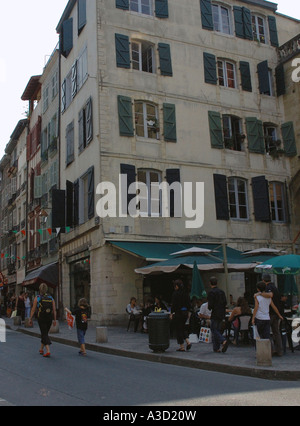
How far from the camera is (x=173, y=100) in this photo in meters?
21.1

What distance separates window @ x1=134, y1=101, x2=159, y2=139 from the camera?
66.6 ft

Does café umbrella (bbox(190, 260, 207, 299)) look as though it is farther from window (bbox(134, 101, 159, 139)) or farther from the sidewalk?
window (bbox(134, 101, 159, 139))

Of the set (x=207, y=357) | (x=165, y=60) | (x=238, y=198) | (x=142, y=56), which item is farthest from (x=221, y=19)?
(x=207, y=357)

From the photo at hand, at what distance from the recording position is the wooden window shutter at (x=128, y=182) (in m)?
18.8

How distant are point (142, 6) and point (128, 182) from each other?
27.3 ft

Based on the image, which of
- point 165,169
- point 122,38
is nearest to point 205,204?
point 165,169

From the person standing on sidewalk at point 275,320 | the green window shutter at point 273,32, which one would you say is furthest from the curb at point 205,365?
the green window shutter at point 273,32

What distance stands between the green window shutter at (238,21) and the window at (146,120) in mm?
6539

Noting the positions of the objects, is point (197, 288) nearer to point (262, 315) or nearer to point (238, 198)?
point (262, 315)

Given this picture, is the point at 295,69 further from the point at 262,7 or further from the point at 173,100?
the point at 173,100

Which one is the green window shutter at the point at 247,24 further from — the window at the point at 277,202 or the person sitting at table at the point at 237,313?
the person sitting at table at the point at 237,313

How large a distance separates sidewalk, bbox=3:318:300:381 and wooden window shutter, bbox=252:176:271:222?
31.4 feet

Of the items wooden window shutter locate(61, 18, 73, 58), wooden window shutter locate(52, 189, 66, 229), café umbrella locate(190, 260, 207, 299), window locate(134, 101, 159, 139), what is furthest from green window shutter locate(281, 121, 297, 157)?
café umbrella locate(190, 260, 207, 299)
